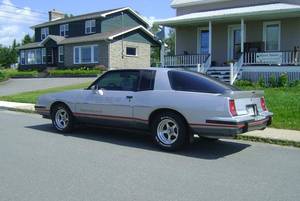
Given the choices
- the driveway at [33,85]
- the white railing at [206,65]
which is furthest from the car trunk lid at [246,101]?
the driveway at [33,85]

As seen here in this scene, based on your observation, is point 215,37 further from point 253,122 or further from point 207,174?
point 207,174

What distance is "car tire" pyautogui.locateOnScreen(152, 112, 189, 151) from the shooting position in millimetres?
8680

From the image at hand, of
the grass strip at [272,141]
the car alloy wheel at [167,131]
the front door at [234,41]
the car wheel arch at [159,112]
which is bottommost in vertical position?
the grass strip at [272,141]

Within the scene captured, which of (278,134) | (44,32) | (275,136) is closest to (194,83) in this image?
(275,136)

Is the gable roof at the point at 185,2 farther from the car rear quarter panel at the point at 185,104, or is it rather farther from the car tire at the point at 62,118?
the car rear quarter panel at the point at 185,104

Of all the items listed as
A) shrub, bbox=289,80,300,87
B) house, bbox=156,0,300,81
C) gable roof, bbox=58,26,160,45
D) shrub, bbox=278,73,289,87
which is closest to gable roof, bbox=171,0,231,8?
house, bbox=156,0,300,81

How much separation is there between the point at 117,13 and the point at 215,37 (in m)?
21.0

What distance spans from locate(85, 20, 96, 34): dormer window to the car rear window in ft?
117

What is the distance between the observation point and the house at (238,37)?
69.8 feet

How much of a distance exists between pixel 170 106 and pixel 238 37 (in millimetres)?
17001

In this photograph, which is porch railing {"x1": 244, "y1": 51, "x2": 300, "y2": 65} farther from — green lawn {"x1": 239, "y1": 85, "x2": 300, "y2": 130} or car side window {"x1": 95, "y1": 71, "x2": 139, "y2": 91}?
car side window {"x1": 95, "y1": 71, "x2": 139, "y2": 91}

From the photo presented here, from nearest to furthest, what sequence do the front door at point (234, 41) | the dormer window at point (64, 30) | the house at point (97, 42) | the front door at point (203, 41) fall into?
1. the front door at point (234, 41)
2. the front door at point (203, 41)
3. the house at point (97, 42)
4. the dormer window at point (64, 30)

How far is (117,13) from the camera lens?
4456cm

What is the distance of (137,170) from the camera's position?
7.10 meters
